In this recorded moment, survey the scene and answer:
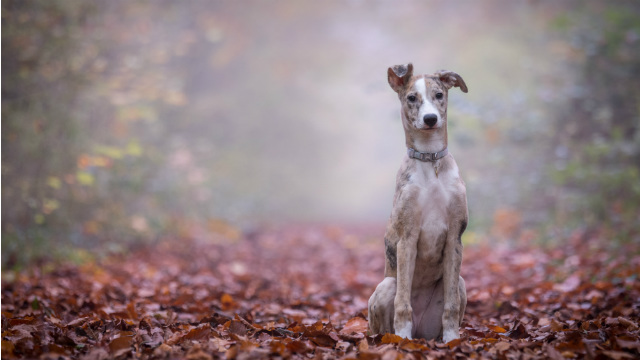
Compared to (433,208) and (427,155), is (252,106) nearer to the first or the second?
(427,155)

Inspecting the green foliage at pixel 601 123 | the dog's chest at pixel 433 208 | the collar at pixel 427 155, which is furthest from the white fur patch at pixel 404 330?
the green foliage at pixel 601 123

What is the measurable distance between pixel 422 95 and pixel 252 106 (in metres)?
17.4

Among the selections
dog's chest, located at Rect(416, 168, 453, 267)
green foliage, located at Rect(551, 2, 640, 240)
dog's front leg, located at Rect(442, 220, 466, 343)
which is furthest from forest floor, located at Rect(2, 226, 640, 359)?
green foliage, located at Rect(551, 2, 640, 240)

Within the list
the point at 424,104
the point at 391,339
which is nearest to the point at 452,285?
the point at 391,339

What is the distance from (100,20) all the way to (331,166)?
20522 millimetres

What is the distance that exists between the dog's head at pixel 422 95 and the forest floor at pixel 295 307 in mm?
1434

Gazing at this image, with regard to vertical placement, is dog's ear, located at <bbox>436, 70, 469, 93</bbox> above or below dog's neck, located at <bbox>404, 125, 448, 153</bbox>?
above

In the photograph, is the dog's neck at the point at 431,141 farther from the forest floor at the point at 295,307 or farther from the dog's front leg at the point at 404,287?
the forest floor at the point at 295,307

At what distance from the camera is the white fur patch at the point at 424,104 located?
3.58 meters

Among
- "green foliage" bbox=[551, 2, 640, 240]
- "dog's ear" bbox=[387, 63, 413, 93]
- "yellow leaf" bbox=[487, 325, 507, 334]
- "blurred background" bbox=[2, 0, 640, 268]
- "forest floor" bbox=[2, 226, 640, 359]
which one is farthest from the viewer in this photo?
"green foliage" bbox=[551, 2, 640, 240]

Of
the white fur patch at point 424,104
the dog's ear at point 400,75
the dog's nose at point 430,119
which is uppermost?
the dog's ear at point 400,75

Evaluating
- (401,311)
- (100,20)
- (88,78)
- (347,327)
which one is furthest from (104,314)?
(100,20)

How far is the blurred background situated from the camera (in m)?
8.63

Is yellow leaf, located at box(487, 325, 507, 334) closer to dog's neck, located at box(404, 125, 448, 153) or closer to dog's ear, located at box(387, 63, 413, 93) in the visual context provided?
dog's neck, located at box(404, 125, 448, 153)
